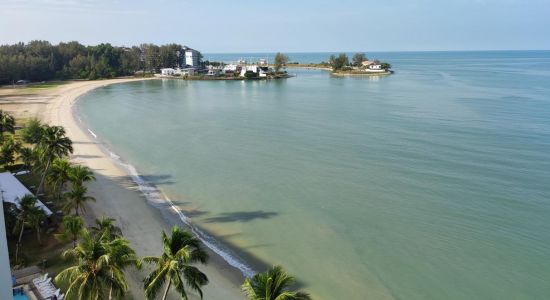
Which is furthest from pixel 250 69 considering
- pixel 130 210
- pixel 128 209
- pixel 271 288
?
pixel 271 288

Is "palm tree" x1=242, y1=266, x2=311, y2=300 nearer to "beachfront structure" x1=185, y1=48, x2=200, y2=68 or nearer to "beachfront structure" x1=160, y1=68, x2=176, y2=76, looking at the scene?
"beachfront structure" x1=160, y1=68, x2=176, y2=76

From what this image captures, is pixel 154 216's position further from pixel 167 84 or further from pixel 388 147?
pixel 167 84

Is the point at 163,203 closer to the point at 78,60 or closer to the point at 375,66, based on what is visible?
the point at 78,60

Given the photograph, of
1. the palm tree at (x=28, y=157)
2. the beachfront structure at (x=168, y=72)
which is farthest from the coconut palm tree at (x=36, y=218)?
the beachfront structure at (x=168, y=72)

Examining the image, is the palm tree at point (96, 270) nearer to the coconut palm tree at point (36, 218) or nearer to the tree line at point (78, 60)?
the coconut palm tree at point (36, 218)

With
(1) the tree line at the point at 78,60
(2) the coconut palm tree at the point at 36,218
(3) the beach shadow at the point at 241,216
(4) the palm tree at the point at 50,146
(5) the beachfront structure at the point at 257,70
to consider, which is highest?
(1) the tree line at the point at 78,60

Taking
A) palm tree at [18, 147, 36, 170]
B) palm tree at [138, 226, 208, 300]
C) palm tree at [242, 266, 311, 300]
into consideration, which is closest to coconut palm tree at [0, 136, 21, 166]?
→ palm tree at [18, 147, 36, 170]
